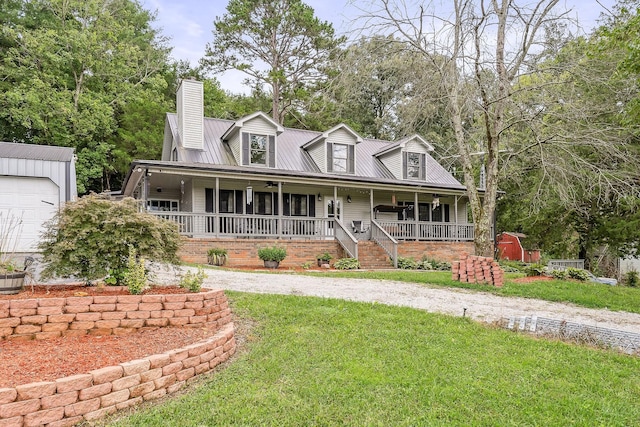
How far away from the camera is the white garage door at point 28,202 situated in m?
12.3

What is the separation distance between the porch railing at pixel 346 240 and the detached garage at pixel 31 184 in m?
8.86

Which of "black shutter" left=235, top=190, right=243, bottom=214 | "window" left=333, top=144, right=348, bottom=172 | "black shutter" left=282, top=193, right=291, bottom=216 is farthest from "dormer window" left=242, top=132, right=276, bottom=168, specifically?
"window" left=333, top=144, right=348, bottom=172

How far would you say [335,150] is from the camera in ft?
63.7

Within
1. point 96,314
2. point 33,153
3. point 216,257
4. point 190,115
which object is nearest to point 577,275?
point 216,257

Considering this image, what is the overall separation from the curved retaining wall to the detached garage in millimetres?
9668

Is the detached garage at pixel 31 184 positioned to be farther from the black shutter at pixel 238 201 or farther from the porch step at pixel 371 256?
the porch step at pixel 371 256

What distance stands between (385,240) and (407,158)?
6.24m

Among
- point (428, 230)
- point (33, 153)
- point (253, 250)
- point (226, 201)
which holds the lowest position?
point (253, 250)

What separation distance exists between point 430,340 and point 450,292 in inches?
175

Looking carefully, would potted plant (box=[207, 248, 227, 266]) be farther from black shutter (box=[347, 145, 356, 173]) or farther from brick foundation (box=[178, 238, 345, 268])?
black shutter (box=[347, 145, 356, 173])

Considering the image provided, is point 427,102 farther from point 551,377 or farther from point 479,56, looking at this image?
point 551,377

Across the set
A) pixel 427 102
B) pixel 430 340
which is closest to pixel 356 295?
pixel 430 340

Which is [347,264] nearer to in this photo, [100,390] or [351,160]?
[351,160]

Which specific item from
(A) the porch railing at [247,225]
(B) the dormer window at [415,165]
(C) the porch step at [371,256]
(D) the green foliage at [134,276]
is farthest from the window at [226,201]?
(D) the green foliage at [134,276]
